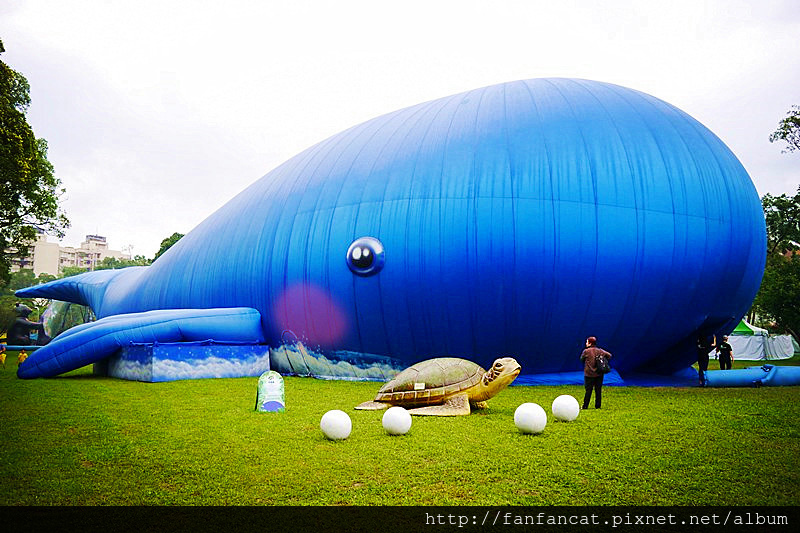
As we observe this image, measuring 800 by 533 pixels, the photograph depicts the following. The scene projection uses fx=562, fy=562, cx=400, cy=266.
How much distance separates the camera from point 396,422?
7.88 metres

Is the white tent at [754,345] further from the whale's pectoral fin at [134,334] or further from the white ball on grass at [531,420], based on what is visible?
the white ball on grass at [531,420]

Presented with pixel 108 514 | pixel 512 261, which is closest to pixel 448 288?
pixel 512 261

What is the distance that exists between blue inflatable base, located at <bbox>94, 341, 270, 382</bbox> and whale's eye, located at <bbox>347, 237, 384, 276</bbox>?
16.6ft

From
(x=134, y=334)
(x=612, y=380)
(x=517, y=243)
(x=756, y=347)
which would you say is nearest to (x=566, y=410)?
(x=517, y=243)

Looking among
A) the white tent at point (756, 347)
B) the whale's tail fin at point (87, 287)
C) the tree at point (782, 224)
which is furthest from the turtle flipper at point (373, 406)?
the tree at point (782, 224)

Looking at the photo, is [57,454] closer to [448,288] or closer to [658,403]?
[448,288]

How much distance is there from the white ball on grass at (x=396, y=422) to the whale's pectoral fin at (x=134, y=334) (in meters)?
10.9

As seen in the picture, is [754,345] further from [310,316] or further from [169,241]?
[169,241]

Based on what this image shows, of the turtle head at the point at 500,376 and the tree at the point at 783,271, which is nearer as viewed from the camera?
the turtle head at the point at 500,376

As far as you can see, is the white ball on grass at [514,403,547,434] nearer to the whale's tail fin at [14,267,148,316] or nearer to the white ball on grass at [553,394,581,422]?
the white ball on grass at [553,394,581,422]

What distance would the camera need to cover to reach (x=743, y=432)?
317 inches

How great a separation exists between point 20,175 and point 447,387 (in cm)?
1433

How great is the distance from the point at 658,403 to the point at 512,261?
4476 millimetres

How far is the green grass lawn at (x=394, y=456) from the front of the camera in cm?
517
